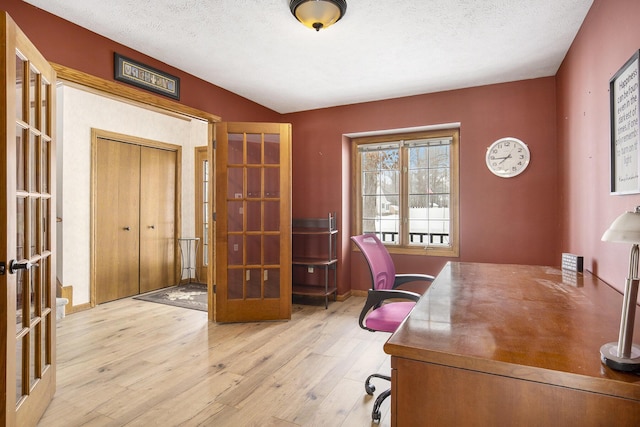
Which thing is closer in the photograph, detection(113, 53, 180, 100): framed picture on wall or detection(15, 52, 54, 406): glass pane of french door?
detection(15, 52, 54, 406): glass pane of french door

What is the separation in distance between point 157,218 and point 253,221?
2197 millimetres

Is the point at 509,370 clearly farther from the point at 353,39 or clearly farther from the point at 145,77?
the point at 145,77

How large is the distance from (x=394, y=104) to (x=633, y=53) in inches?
Result: 104

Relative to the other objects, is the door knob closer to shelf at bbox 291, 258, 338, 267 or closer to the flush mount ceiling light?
the flush mount ceiling light

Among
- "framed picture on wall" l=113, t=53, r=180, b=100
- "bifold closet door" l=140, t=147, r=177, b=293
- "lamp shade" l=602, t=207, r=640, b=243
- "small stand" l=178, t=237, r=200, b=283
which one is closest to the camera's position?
"lamp shade" l=602, t=207, r=640, b=243

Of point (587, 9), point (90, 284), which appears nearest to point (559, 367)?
point (587, 9)

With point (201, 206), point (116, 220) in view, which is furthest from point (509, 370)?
point (201, 206)

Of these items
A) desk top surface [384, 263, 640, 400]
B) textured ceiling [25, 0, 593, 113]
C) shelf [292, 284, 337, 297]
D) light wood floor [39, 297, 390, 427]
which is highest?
textured ceiling [25, 0, 593, 113]

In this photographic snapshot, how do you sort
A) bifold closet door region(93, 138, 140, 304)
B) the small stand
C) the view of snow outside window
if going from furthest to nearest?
1. the small stand
2. bifold closet door region(93, 138, 140, 304)
3. the view of snow outside window

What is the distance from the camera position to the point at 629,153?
169cm

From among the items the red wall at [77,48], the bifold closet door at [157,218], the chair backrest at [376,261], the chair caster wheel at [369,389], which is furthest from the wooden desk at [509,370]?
the bifold closet door at [157,218]

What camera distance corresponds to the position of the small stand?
17.9ft

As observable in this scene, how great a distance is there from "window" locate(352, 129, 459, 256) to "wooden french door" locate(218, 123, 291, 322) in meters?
1.35

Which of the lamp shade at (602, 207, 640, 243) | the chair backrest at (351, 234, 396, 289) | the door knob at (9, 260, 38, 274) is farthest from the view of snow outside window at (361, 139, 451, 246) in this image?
the door knob at (9, 260, 38, 274)
